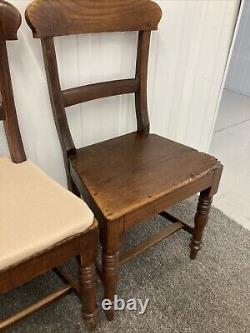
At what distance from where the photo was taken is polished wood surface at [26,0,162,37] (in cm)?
79

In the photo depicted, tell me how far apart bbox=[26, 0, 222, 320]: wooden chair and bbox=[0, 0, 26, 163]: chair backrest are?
5cm

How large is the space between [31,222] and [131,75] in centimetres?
74

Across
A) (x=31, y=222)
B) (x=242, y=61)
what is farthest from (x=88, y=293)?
(x=242, y=61)

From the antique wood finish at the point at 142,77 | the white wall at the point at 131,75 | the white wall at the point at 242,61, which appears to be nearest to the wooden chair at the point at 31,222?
the white wall at the point at 131,75

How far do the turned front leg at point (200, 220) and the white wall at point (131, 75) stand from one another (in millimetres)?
460

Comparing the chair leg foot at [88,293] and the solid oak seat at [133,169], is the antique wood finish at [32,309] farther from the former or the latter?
the solid oak seat at [133,169]

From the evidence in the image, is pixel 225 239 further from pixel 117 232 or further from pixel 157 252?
pixel 117 232

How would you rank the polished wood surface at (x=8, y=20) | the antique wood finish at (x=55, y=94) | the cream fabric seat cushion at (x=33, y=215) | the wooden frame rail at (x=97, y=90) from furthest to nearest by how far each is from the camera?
the wooden frame rail at (x=97, y=90)
the antique wood finish at (x=55, y=94)
the polished wood surface at (x=8, y=20)
the cream fabric seat cushion at (x=33, y=215)

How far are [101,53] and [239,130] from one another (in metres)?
1.62

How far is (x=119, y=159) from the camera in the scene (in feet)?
3.16

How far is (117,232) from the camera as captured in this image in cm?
76

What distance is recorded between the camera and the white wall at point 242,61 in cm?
299

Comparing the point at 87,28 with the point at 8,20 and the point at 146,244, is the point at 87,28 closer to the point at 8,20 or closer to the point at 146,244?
the point at 8,20

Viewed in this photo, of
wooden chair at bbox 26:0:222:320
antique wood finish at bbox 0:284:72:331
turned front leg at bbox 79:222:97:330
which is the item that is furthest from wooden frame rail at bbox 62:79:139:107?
antique wood finish at bbox 0:284:72:331
